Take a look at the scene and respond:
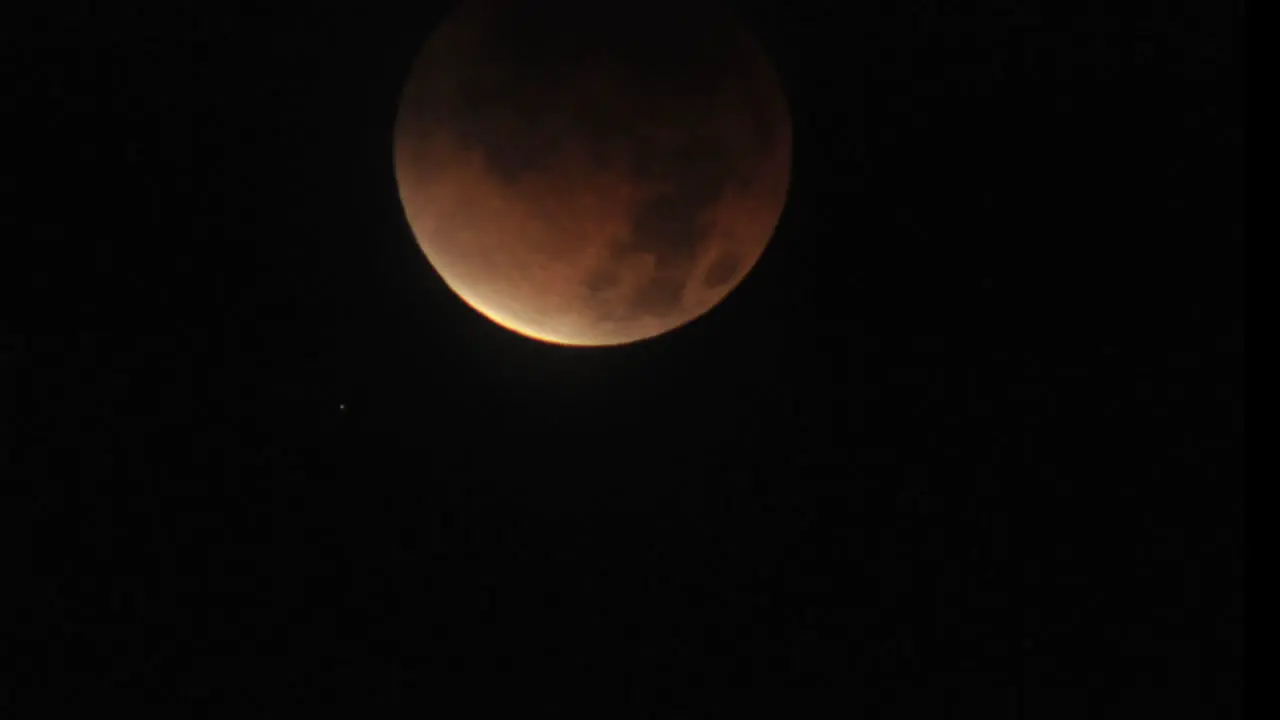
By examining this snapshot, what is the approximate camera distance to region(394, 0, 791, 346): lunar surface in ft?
6.91

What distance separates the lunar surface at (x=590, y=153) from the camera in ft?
6.91

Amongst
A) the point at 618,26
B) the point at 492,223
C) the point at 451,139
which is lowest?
the point at 492,223

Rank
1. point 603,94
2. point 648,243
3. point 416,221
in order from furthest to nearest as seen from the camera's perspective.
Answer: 1. point 416,221
2. point 648,243
3. point 603,94

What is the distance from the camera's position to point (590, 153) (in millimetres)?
2121

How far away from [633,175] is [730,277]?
45 cm

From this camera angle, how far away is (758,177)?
230 cm

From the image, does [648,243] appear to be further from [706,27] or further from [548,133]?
[706,27]

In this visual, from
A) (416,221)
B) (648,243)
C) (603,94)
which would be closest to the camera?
(603,94)

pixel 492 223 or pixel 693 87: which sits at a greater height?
pixel 693 87

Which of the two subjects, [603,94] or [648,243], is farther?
[648,243]

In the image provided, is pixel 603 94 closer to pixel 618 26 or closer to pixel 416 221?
pixel 618 26

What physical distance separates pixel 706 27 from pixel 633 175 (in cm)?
42

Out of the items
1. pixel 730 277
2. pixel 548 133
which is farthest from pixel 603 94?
pixel 730 277

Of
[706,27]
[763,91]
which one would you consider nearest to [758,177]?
[763,91]
